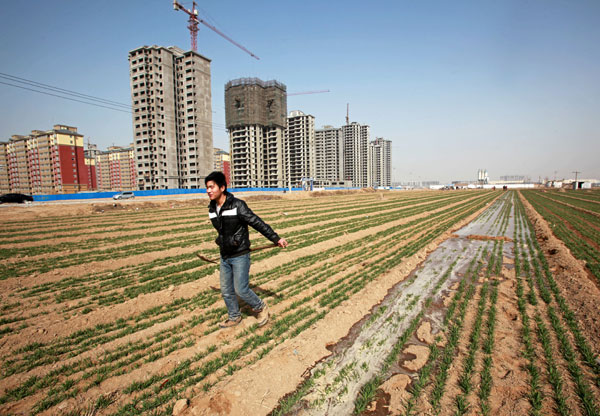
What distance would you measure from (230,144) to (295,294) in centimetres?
12345

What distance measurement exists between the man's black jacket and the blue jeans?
14 cm

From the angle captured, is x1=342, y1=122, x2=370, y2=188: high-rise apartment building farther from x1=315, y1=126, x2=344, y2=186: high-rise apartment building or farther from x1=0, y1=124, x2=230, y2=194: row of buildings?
x1=0, y1=124, x2=230, y2=194: row of buildings

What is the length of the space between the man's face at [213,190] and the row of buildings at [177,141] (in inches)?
3517

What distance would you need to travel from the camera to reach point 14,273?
27.9ft

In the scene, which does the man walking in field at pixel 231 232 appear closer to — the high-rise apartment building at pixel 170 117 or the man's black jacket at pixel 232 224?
the man's black jacket at pixel 232 224

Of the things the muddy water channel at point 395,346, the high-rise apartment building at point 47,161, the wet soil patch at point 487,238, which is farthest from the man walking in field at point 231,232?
the high-rise apartment building at point 47,161

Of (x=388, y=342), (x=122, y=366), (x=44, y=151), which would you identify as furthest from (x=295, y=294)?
(x=44, y=151)

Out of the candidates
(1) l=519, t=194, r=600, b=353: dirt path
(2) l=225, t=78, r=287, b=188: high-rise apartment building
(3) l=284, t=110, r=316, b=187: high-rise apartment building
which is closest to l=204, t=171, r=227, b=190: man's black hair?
(1) l=519, t=194, r=600, b=353: dirt path

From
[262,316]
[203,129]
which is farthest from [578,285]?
[203,129]

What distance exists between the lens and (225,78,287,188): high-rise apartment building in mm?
118438

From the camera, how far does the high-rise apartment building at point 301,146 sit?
135250mm

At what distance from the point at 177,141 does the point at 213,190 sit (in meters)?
104

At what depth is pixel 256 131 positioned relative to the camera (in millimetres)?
119562

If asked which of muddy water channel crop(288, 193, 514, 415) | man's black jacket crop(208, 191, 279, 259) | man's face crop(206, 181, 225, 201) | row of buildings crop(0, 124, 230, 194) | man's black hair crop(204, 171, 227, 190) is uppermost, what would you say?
row of buildings crop(0, 124, 230, 194)
